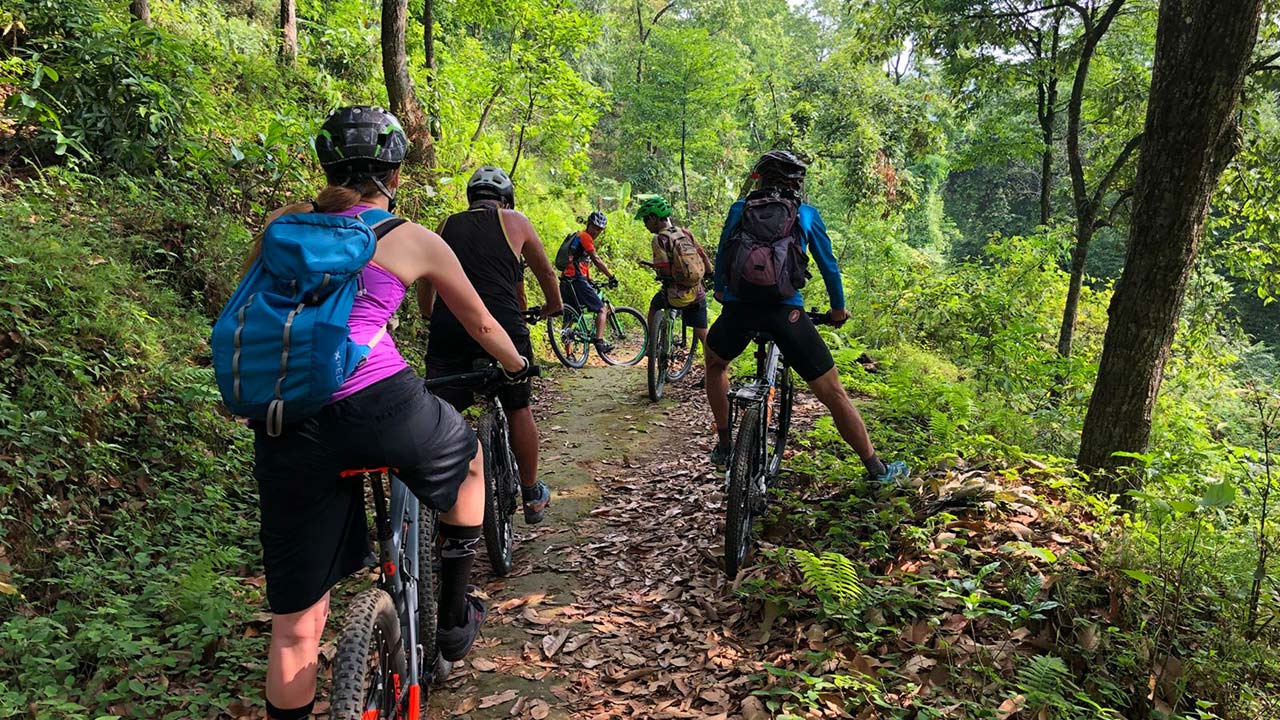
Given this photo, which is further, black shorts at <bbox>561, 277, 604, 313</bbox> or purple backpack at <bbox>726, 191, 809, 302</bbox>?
black shorts at <bbox>561, 277, 604, 313</bbox>

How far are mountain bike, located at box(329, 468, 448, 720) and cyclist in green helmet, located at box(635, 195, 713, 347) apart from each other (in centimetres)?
516

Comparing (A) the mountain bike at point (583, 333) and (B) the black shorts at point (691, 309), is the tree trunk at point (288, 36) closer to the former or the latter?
(A) the mountain bike at point (583, 333)

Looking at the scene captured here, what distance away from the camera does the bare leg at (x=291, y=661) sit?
212 centimetres

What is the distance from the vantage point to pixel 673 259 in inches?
316

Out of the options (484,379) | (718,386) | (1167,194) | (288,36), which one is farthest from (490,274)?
(288,36)

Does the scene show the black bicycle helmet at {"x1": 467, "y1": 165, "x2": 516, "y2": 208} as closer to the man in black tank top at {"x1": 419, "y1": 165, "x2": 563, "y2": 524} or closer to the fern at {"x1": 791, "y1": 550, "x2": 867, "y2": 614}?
the man in black tank top at {"x1": 419, "y1": 165, "x2": 563, "y2": 524}

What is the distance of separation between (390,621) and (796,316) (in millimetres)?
3008

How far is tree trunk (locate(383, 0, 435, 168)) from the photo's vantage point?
27.5 feet

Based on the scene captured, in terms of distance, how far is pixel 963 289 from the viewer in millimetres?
11117

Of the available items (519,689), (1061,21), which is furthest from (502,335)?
(1061,21)

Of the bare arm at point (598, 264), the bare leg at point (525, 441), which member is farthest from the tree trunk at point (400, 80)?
the bare leg at point (525, 441)

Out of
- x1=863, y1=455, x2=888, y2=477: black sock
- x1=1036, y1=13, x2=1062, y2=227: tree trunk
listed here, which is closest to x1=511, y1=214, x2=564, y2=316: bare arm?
x1=863, y1=455, x2=888, y2=477: black sock

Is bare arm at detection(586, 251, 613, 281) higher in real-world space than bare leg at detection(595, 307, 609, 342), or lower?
higher

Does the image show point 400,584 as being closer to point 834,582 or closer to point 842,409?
point 834,582
